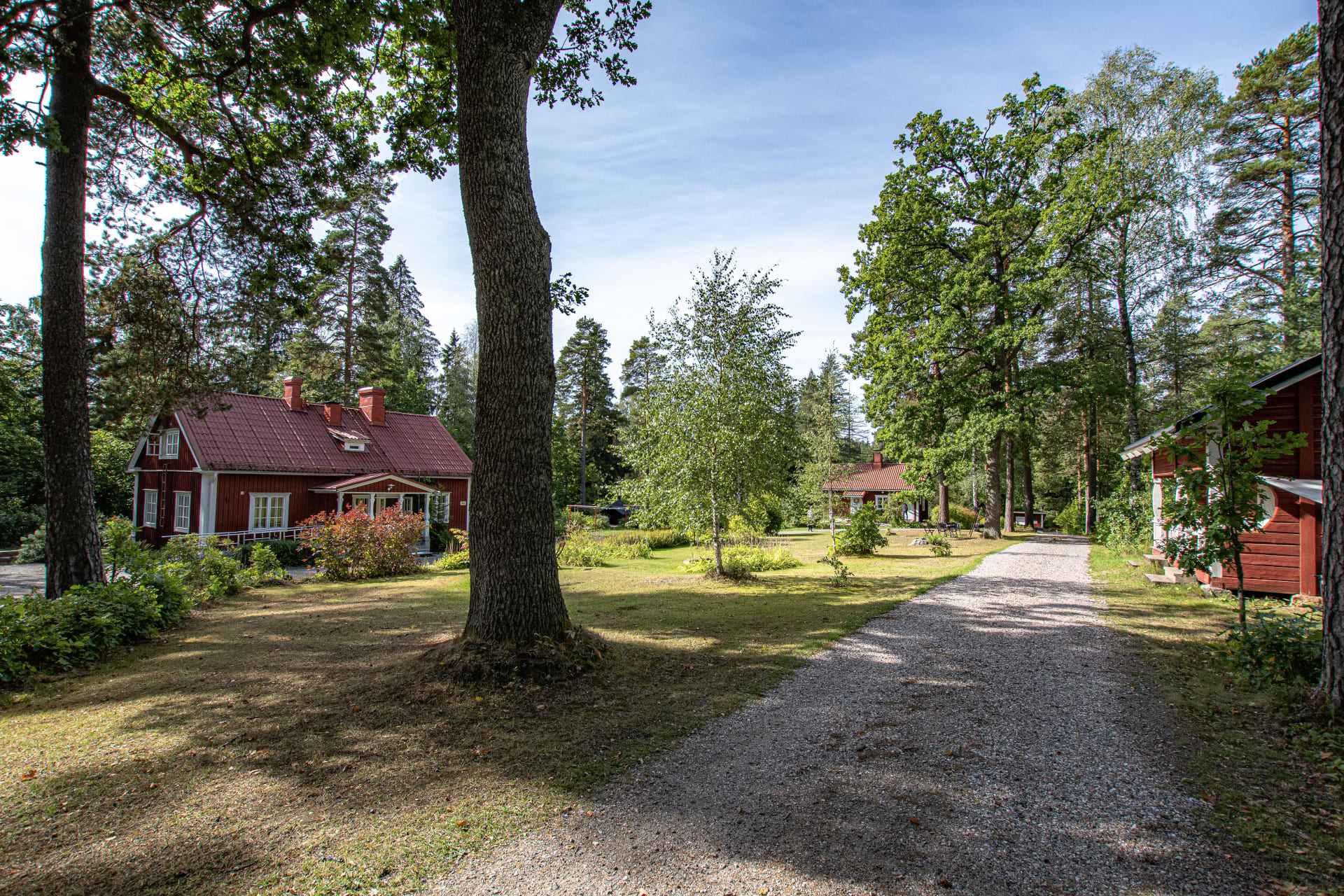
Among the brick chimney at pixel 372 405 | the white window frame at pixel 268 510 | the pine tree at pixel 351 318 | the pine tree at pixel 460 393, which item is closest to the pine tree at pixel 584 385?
the pine tree at pixel 460 393

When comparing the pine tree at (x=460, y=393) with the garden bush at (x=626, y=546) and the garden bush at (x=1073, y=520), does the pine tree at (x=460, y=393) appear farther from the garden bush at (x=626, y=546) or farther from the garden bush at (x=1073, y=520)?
the garden bush at (x=1073, y=520)

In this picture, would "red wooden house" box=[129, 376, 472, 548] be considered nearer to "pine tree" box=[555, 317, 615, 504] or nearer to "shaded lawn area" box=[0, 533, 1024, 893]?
"shaded lawn area" box=[0, 533, 1024, 893]

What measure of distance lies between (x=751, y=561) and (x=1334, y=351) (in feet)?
39.4

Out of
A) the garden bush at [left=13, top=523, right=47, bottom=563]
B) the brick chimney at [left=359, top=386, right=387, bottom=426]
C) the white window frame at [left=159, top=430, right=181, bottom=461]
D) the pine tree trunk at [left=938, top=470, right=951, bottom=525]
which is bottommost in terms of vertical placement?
the garden bush at [left=13, top=523, right=47, bottom=563]

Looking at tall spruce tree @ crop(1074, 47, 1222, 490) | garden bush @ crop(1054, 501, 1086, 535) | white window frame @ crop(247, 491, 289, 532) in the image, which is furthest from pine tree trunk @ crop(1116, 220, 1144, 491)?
white window frame @ crop(247, 491, 289, 532)

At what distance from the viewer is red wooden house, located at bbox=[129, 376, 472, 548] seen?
1966 centimetres

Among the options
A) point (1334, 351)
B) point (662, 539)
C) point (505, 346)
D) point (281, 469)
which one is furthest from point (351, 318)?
point (1334, 351)

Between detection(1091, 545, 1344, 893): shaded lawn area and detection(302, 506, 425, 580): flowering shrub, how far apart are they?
14962 mm

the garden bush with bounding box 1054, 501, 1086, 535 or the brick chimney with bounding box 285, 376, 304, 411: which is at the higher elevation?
the brick chimney with bounding box 285, 376, 304, 411

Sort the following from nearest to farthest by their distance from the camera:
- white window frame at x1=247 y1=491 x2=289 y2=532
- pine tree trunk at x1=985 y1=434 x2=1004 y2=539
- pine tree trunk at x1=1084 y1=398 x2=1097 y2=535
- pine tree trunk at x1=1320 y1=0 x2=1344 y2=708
Answer: pine tree trunk at x1=1320 y1=0 x2=1344 y2=708 → white window frame at x1=247 y1=491 x2=289 y2=532 → pine tree trunk at x1=985 y1=434 x2=1004 y2=539 → pine tree trunk at x1=1084 y1=398 x2=1097 y2=535

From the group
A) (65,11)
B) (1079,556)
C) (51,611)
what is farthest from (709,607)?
(1079,556)

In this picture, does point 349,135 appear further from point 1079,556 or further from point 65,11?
point 1079,556

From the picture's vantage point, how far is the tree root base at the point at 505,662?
525 centimetres

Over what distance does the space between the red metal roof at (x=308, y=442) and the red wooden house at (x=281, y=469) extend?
38 millimetres
